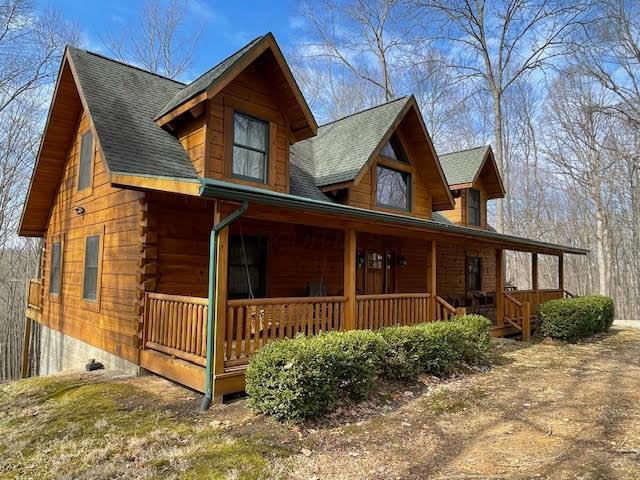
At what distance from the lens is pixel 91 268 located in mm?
9594

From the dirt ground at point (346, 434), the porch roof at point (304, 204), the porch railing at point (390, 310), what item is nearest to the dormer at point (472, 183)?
the porch roof at point (304, 204)

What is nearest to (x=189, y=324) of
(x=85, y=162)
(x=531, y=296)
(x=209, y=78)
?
(x=209, y=78)

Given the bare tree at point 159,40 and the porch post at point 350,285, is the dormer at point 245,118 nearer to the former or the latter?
the porch post at point 350,285

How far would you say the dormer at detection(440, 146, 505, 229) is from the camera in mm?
15602

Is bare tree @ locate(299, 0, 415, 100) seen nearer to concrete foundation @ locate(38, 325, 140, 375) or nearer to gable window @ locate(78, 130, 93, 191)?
gable window @ locate(78, 130, 93, 191)

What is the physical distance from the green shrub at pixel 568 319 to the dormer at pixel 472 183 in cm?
442

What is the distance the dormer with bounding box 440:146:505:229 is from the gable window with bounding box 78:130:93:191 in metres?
11.5

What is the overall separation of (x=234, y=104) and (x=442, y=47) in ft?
61.0

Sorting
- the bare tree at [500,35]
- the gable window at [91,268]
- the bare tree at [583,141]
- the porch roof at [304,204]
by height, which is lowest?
the gable window at [91,268]

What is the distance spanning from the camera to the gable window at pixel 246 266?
29.2 feet

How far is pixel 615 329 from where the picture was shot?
15156 mm

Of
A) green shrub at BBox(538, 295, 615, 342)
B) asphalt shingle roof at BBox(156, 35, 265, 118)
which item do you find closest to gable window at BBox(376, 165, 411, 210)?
asphalt shingle roof at BBox(156, 35, 265, 118)

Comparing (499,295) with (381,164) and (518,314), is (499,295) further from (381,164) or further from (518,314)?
(381,164)

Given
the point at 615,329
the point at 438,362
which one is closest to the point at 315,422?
the point at 438,362
